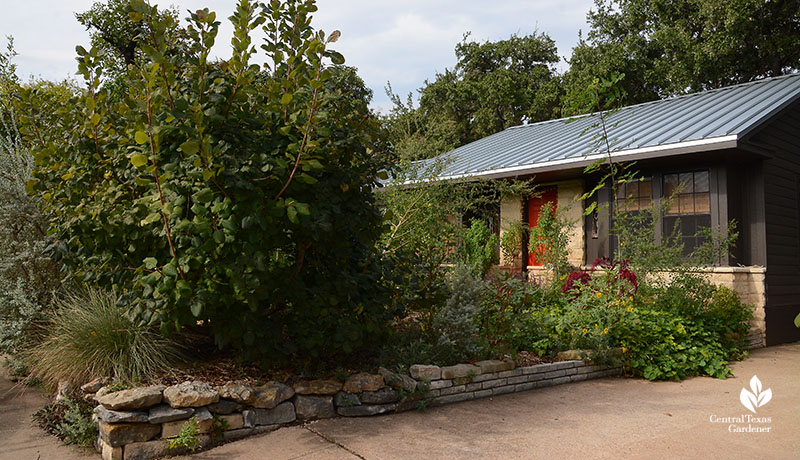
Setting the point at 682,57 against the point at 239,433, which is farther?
the point at 682,57

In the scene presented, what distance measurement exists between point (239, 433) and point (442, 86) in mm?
24729

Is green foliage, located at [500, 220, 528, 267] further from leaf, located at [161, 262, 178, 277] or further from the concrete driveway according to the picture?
leaf, located at [161, 262, 178, 277]

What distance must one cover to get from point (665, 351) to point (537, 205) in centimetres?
576

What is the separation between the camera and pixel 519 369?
5.34 metres

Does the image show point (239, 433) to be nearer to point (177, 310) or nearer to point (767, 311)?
point (177, 310)

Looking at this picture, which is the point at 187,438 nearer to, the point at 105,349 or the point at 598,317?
the point at 105,349

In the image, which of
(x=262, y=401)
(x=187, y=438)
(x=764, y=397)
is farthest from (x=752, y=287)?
(x=187, y=438)

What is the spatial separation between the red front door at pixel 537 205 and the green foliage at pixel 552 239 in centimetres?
18

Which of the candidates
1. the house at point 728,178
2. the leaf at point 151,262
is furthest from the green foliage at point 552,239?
the leaf at point 151,262

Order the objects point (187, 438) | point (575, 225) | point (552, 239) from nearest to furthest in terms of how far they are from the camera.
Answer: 1. point (187, 438)
2. point (552, 239)
3. point (575, 225)

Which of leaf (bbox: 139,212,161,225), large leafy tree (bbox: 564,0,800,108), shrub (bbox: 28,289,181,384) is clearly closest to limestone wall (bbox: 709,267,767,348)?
shrub (bbox: 28,289,181,384)

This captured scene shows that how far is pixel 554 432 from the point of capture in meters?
4.05

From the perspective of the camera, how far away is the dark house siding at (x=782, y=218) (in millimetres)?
8633

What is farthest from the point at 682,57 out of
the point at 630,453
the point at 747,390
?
the point at 630,453
